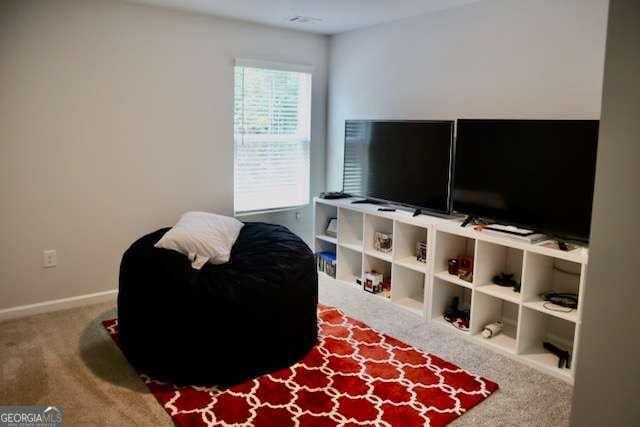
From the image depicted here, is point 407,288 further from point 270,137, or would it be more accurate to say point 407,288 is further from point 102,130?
point 102,130

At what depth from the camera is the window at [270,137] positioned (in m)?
4.40

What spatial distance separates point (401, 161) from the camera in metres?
3.88

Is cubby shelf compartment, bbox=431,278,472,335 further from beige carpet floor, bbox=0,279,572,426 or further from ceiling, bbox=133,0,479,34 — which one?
ceiling, bbox=133,0,479,34

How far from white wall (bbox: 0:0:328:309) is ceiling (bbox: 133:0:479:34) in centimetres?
20

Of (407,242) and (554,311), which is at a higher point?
(407,242)

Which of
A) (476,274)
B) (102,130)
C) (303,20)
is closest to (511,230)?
(476,274)

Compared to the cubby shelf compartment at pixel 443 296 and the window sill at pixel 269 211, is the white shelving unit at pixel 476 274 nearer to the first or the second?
the cubby shelf compartment at pixel 443 296

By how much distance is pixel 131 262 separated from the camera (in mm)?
2857

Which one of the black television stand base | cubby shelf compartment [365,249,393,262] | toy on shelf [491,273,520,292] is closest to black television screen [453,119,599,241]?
toy on shelf [491,273,520,292]

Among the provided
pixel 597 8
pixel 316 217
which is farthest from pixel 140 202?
pixel 597 8

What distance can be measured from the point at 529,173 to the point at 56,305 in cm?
341

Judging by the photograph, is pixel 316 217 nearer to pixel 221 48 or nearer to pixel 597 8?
pixel 221 48

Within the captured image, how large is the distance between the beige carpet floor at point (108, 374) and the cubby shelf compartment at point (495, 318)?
0.28 ft

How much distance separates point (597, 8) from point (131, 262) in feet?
10.0
